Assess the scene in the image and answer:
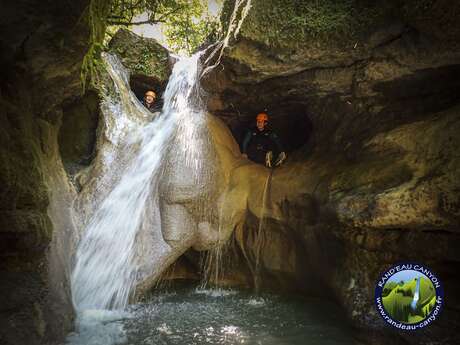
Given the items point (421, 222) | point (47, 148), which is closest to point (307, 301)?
point (421, 222)

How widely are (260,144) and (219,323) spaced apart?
463cm

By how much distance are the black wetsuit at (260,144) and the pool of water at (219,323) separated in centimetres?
358

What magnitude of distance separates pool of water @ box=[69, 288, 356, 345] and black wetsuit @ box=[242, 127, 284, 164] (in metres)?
3.58

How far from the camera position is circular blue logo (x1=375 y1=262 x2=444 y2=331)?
3.61 m

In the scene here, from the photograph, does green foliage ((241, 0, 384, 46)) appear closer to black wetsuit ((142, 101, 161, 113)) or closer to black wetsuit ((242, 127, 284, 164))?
black wetsuit ((242, 127, 284, 164))

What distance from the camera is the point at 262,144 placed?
8039 millimetres

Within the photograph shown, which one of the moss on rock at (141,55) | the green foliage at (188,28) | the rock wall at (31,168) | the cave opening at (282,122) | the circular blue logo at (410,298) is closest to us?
the rock wall at (31,168)

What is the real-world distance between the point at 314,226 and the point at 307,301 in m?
1.30

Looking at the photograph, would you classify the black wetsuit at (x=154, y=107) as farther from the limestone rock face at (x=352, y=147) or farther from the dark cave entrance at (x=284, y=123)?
the limestone rock face at (x=352, y=147)

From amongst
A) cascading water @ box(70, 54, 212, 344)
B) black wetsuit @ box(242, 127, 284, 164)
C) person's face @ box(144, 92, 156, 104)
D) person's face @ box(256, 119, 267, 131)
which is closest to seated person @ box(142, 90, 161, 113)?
person's face @ box(144, 92, 156, 104)

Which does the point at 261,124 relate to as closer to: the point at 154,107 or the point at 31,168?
the point at 154,107

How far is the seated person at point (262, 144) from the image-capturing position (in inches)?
302

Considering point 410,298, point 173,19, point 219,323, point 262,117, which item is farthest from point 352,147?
point 173,19

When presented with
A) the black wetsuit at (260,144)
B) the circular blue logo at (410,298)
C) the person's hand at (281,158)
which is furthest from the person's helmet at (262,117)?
the circular blue logo at (410,298)
